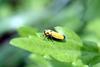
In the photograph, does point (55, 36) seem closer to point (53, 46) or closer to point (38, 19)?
point (53, 46)

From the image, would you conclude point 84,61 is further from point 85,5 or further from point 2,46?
point 2,46

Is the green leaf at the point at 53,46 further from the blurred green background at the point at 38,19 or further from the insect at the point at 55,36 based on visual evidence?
the blurred green background at the point at 38,19

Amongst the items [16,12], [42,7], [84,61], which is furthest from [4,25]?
[84,61]

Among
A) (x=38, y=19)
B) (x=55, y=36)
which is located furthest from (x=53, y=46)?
(x=38, y=19)

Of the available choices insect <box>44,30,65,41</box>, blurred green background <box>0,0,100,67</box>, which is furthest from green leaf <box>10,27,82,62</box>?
blurred green background <box>0,0,100,67</box>

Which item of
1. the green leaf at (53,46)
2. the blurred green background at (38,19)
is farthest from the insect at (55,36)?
the blurred green background at (38,19)

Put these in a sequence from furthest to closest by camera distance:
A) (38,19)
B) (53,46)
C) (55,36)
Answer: (38,19) < (55,36) < (53,46)
